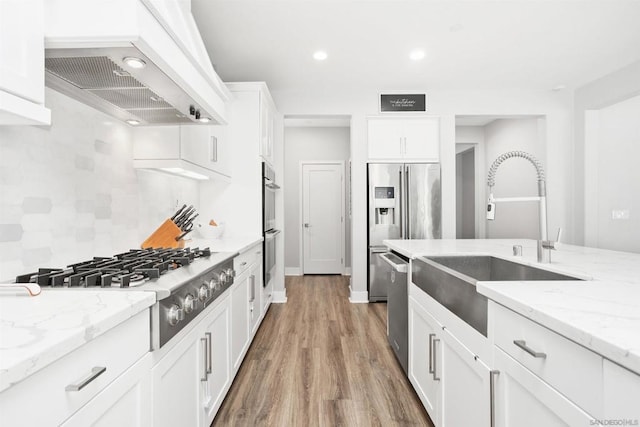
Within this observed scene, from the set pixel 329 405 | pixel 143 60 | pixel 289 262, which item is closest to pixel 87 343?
pixel 143 60

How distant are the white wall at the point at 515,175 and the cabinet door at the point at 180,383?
4781mm

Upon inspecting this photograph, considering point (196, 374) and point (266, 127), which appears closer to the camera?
point (196, 374)

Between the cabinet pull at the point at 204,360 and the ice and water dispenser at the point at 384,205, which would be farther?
the ice and water dispenser at the point at 384,205

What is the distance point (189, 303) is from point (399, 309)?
1.51 metres

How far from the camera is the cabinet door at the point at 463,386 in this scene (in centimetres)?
109

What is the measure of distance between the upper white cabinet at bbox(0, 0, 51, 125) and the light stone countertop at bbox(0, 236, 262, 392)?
51cm

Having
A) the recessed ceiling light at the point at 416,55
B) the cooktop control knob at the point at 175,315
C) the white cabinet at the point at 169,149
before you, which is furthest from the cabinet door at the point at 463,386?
the recessed ceiling light at the point at 416,55

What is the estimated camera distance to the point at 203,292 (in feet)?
4.68

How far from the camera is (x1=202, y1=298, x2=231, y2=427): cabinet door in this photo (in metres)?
1.51

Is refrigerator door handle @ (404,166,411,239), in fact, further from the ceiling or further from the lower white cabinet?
the lower white cabinet

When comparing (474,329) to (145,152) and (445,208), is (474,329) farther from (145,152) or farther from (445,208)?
(445,208)

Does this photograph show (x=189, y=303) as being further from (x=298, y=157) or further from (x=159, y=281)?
(x=298, y=157)

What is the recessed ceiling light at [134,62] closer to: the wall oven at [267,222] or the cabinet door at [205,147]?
the cabinet door at [205,147]

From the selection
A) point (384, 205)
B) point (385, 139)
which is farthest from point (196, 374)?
point (385, 139)
